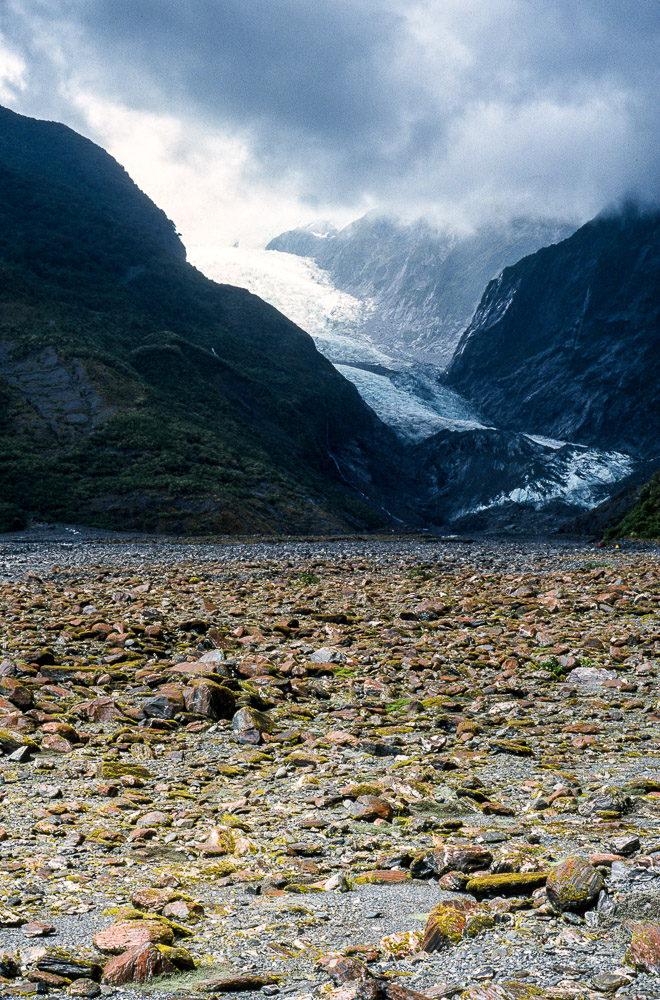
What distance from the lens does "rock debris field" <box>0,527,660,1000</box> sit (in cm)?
287

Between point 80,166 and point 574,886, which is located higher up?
point 80,166

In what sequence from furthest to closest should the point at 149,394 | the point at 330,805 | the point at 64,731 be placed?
1. the point at 149,394
2. the point at 64,731
3. the point at 330,805

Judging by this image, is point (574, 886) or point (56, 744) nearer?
point (574, 886)

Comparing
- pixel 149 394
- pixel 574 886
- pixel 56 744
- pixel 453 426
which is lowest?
pixel 56 744

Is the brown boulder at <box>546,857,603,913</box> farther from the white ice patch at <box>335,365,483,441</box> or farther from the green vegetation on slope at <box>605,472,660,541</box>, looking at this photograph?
the white ice patch at <box>335,365,483,441</box>

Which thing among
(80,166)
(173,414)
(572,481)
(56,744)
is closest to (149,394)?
(173,414)

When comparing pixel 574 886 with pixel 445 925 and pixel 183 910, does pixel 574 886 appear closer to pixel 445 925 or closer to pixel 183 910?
pixel 445 925

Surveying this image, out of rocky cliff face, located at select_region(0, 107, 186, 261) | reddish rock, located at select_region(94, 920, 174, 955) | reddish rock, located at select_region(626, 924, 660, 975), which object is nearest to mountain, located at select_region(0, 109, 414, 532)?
rocky cliff face, located at select_region(0, 107, 186, 261)

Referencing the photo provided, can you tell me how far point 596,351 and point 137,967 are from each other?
188331 millimetres

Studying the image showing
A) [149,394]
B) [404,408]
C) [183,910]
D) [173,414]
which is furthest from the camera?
[404,408]

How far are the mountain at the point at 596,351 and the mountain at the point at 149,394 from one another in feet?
202

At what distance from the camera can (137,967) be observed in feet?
9.29

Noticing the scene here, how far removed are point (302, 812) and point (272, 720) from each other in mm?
2280

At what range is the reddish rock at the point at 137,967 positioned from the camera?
279 centimetres
